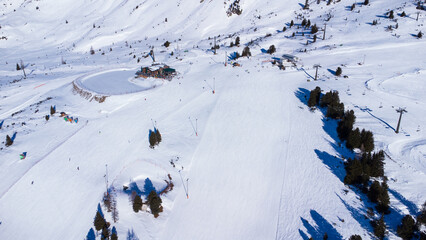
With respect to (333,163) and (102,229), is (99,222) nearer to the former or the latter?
(102,229)

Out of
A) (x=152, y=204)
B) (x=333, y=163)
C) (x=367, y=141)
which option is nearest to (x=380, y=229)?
(x=333, y=163)

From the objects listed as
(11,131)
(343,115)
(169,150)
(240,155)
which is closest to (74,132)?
(11,131)

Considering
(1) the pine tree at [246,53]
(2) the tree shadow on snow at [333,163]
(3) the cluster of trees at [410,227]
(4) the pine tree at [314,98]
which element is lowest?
(3) the cluster of trees at [410,227]

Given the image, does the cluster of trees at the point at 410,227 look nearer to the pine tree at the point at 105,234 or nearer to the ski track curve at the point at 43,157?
the pine tree at the point at 105,234

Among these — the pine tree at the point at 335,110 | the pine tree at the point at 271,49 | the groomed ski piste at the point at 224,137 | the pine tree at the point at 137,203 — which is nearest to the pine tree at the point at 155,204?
the groomed ski piste at the point at 224,137

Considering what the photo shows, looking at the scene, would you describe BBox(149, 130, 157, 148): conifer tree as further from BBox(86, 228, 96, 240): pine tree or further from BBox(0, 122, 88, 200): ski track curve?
BBox(0, 122, 88, 200): ski track curve

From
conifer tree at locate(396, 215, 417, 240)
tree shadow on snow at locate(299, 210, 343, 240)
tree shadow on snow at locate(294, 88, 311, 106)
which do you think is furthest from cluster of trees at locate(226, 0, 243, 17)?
conifer tree at locate(396, 215, 417, 240)
